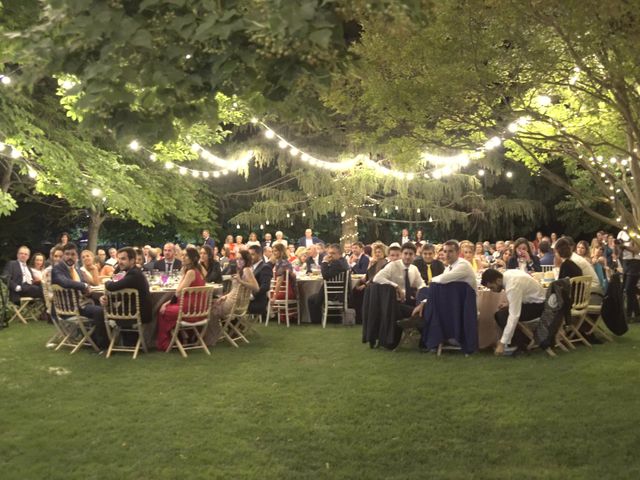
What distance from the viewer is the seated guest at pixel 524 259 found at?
10262mm

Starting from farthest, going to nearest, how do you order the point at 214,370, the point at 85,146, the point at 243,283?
the point at 85,146, the point at 243,283, the point at 214,370

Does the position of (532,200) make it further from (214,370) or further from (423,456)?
(423,456)

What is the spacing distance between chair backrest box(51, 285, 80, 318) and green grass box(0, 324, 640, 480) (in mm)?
579

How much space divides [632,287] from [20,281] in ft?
36.3

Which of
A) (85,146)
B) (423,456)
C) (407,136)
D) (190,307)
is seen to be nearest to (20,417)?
(190,307)

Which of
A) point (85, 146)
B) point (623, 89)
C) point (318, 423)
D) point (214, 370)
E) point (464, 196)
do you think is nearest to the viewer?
point (318, 423)

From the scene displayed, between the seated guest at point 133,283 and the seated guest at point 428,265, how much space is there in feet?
14.7

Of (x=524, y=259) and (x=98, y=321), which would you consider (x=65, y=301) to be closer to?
(x=98, y=321)

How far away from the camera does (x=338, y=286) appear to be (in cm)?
1141

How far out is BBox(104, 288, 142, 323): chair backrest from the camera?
A: 828cm

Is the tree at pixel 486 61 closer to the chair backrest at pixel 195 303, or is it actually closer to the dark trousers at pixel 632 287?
the chair backrest at pixel 195 303

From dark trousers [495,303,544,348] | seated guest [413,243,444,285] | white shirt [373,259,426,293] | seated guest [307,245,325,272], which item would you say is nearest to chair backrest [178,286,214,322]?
white shirt [373,259,426,293]

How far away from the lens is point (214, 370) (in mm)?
7770

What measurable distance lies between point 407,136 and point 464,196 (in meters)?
18.4
